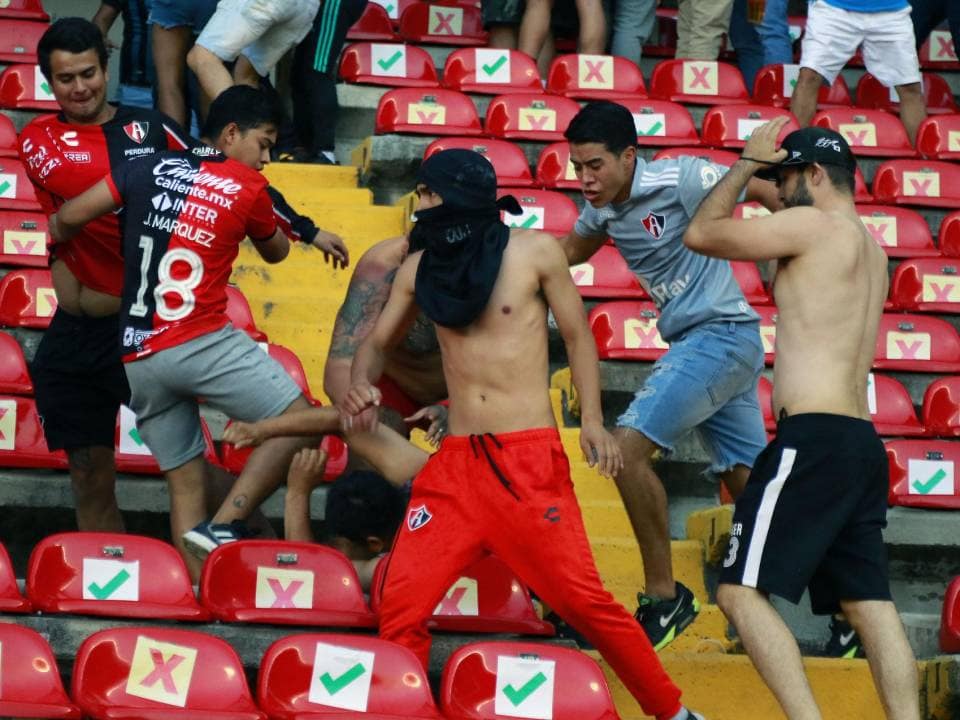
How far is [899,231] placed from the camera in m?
8.93

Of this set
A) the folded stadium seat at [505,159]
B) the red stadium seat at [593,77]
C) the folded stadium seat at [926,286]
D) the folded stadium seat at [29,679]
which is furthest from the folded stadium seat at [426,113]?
the folded stadium seat at [29,679]

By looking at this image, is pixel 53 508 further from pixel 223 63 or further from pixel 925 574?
pixel 925 574

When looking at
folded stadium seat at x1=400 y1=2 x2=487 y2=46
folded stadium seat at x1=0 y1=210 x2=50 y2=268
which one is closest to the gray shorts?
folded stadium seat at x1=0 y1=210 x2=50 y2=268

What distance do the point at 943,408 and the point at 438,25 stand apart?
14.8ft

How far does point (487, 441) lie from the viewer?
5395 mm

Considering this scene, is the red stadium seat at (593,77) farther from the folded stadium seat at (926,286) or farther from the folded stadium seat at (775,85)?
the folded stadium seat at (926,286)

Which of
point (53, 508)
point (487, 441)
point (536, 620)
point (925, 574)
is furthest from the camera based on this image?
point (925, 574)

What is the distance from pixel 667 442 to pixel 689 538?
1059mm

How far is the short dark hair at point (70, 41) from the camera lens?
622 cm

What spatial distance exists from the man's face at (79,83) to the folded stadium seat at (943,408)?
139 inches

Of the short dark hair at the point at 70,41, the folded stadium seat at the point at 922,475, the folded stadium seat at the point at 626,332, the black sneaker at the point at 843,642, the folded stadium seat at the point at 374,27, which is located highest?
the short dark hair at the point at 70,41

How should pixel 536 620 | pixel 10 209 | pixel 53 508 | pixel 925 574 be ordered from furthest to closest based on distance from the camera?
pixel 10 209 < pixel 925 574 < pixel 53 508 < pixel 536 620

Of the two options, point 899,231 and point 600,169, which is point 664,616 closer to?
point 600,169

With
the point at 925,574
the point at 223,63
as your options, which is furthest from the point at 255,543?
the point at 223,63
